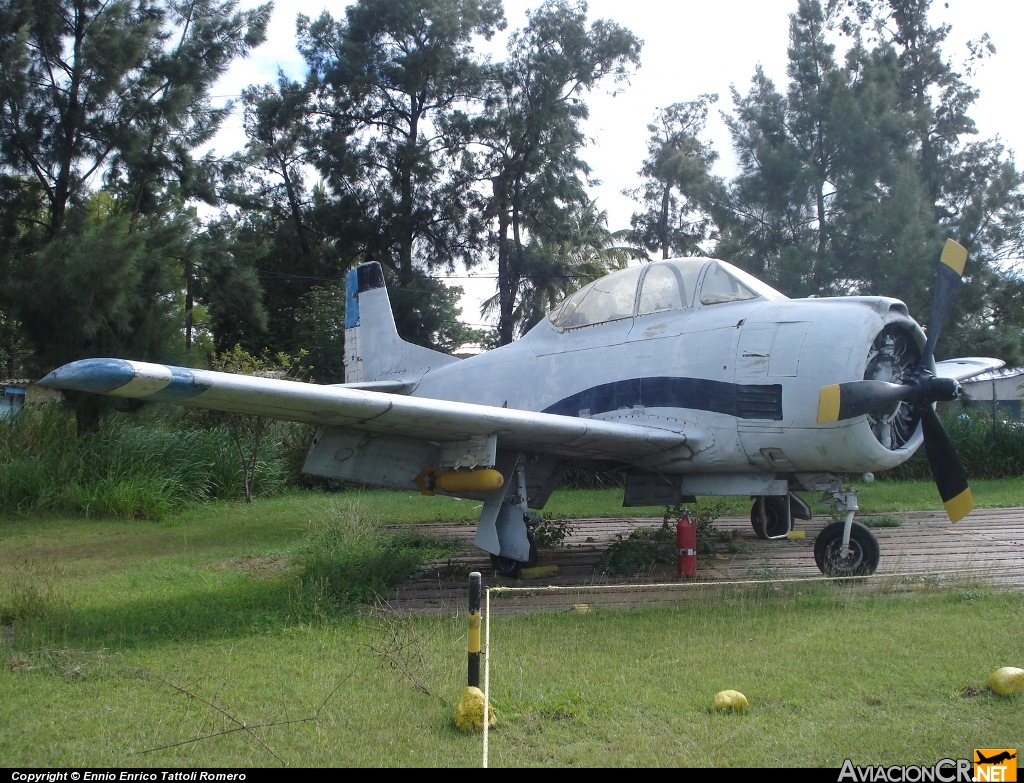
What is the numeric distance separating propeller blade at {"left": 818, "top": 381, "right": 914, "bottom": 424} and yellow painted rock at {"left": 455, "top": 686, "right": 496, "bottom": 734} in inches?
153

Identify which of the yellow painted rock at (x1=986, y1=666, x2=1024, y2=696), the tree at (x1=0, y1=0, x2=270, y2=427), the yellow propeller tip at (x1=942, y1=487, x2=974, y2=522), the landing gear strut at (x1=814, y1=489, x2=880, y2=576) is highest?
the tree at (x1=0, y1=0, x2=270, y2=427)

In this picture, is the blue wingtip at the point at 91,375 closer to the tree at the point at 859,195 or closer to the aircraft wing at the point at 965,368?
the aircraft wing at the point at 965,368

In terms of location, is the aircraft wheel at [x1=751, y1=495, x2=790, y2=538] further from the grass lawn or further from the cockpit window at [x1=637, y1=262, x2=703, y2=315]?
the grass lawn

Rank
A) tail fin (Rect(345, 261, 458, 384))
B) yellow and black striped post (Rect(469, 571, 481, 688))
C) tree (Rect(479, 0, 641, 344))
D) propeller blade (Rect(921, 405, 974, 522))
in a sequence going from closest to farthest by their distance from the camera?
1. yellow and black striped post (Rect(469, 571, 481, 688))
2. propeller blade (Rect(921, 405, 974, 522))
3. tail fin (Rect(345, 261, 458, 384))
4. tree (Rect(479, 0, 641, 344))

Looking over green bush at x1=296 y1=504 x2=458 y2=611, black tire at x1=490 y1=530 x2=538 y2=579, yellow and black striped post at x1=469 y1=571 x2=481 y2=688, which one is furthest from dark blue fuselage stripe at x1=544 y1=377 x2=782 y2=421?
yellow and black striped post at x1=469 y1=571 x2=481 y2=688

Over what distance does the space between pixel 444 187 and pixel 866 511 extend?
1970 cm

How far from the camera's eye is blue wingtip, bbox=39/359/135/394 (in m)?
4.72

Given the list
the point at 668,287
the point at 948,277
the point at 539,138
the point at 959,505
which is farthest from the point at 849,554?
the point at 539,138

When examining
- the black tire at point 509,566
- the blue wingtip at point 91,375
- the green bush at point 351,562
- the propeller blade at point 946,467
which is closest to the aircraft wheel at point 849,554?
the propeller blade at point 946,467

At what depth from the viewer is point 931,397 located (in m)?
6.54

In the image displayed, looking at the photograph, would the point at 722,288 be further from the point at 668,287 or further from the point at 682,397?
the point at 682,397

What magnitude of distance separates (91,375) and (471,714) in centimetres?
287

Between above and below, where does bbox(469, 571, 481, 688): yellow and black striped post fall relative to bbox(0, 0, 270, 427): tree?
below

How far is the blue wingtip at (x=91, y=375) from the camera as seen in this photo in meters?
4.72
